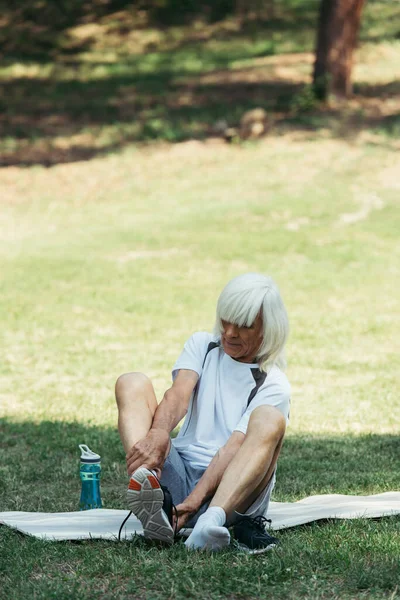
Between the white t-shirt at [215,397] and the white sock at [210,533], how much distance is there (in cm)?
48

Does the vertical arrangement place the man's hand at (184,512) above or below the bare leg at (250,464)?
below

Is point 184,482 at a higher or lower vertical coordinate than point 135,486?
lower

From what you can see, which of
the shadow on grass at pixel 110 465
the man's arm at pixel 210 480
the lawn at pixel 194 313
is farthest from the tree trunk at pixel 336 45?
the man's arm at pixel 210 480

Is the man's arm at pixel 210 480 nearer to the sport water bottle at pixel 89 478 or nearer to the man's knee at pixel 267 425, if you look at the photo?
the man's knee at pixel 267 425

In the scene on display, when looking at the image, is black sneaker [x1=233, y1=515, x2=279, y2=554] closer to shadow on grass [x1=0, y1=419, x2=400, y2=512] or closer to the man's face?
the man's face

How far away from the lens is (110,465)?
6531 mm

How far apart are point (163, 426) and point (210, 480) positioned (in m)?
0.34

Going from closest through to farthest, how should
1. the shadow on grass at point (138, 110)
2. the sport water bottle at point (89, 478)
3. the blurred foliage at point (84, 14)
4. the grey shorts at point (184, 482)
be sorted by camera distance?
the grey shorts at point (184, 482)
the sport water bottle at point (89, 478)
the shadow on grass at point (138, 110)
the blurred foliage at point (84, 14)

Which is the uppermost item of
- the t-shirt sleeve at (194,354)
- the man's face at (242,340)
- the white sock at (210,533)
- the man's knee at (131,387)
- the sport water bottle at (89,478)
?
the man's face at (242,340)

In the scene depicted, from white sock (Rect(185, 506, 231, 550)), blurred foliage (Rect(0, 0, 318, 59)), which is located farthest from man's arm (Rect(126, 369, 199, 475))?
blurred foliage (Rect(0, 0, 318, 59))

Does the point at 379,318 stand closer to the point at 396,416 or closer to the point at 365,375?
the point at 365,375

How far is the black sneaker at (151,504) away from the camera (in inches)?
165

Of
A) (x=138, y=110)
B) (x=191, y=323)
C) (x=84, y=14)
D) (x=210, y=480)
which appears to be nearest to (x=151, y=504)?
(x=210, y=480)

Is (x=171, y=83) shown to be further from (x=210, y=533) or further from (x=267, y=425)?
(x=210, y=533)
